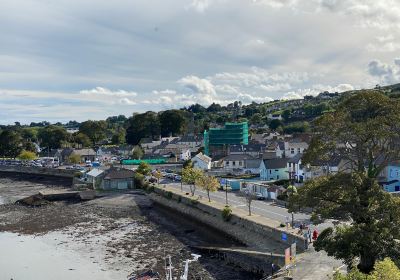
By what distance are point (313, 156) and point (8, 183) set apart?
88.9 metres

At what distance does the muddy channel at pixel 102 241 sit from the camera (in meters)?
33.1

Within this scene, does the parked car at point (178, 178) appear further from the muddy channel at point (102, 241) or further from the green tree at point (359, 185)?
the green tree at point (359, 185)

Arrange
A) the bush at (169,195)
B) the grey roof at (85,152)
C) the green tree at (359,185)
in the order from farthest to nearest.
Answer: the grey roof at (85,152) → the bush at (169,195) → the green tree at (359,185)

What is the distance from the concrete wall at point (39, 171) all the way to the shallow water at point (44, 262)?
176 feet

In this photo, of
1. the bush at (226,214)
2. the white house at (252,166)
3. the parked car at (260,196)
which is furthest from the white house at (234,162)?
→ the bush at (226,214)

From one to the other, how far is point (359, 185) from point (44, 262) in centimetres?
2819

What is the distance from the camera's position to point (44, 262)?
3650 cm

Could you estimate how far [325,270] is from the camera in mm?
25531

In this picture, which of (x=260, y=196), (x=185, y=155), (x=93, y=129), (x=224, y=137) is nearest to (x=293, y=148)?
(x=260, y=196)

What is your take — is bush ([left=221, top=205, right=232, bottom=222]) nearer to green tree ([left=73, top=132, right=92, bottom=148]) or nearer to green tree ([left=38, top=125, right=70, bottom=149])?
green tree ([left=73, top=132, right=92, bottom=148])

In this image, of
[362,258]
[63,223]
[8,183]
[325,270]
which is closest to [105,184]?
[63,223]

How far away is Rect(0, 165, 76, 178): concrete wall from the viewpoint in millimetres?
97800

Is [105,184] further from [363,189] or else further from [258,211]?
[363,189]

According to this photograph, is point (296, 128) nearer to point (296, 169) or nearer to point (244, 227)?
point (296, 169)
